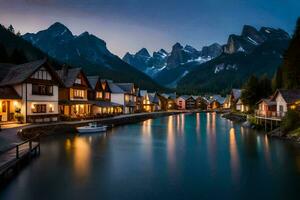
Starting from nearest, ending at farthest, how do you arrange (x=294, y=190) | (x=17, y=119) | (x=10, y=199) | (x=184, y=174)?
(x=10, y=199) < (x=294, y=190) < (x=184, y=174) < (x=17, y=119)

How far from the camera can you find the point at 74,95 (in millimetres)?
61312

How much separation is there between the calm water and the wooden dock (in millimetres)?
815

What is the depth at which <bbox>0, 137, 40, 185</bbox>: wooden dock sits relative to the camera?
20.5 meters

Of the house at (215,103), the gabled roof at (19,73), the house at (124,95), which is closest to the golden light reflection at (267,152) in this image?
the gabled roof at (19,73)

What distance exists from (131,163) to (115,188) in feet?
26.6

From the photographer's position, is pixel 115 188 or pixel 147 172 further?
pixel 147 172

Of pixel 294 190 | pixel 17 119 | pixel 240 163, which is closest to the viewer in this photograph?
pixel 294 190

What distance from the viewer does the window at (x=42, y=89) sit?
154 ft

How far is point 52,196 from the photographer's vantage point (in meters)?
17.8

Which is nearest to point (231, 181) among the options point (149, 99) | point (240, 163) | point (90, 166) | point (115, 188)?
point (240, 163)

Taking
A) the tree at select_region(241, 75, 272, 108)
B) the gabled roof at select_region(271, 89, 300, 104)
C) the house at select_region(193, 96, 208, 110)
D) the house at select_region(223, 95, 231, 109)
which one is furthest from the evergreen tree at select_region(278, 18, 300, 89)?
the house at select_region(193, 96, 208, 110)

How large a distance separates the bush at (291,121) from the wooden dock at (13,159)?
35468mm

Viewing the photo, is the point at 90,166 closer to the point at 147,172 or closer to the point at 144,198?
the point at 147,172

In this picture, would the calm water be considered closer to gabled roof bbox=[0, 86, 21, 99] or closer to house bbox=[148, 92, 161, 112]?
gabled roof bbox=[0, 86, 21, 99]
